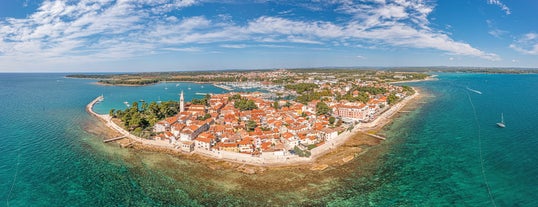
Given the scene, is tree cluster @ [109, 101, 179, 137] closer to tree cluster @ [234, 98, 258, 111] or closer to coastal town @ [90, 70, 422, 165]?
coastal town @ [90, 70, 422, 165]

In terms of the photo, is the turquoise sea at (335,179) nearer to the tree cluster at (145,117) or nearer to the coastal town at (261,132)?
the coastal town at (261,132)

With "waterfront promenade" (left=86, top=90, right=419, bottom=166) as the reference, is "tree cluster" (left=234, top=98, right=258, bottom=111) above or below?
above

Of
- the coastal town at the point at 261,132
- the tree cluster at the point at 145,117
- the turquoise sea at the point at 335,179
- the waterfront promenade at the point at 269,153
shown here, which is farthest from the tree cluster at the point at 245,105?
the turquoise sea at the point at 335,179

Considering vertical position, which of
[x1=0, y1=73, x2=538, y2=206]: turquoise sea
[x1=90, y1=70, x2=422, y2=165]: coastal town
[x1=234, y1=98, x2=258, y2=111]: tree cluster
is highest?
[x1=234, y1=98, x2=258, y2=111]: tree cluster

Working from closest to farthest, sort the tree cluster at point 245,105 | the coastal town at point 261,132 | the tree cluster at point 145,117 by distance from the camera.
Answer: the coastal town at point 261,132
the tree cluster at point 145,117
the tree cluster at point 245,105

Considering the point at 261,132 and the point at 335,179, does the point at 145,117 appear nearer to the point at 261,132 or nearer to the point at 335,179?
the point at 261,132

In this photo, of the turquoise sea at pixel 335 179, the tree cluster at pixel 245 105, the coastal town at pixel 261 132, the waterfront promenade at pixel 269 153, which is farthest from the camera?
the tree cluster at pixel 245 105

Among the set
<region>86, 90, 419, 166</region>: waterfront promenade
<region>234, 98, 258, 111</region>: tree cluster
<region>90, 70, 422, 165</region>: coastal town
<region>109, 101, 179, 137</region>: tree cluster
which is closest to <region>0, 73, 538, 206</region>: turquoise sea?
<region>86, 90, 419, 166</region>: waterfront promenade

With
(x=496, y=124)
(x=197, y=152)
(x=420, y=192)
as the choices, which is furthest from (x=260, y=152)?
(x=496, y=124)

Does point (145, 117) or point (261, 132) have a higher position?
point (145, 117)

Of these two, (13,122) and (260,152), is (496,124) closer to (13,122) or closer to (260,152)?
(260,152)

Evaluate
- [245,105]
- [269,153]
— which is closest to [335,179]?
[269,153]
